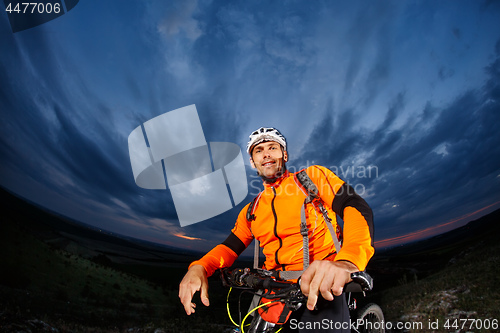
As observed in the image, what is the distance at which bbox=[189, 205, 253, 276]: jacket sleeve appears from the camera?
3059 mm

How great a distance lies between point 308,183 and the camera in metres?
2.79

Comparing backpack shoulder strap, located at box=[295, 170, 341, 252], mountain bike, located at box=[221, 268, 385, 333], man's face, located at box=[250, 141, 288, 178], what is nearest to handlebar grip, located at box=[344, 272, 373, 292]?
mountain bike, located at box=[221, 268, 385, 333]

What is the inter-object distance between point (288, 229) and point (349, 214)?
97 centimetres

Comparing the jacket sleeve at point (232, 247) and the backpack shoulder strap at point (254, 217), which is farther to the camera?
the backpack shoulder strap at point (254, 217)

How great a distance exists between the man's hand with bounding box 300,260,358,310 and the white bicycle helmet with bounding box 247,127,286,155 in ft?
8.21

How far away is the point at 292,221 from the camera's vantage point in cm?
286

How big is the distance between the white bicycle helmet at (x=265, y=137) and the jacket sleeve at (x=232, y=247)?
1.13 m

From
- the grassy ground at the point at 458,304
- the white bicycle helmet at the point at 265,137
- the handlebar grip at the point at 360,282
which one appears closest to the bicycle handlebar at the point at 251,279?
the handlebar grip at the point at 360,282

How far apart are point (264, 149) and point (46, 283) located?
19.9 m

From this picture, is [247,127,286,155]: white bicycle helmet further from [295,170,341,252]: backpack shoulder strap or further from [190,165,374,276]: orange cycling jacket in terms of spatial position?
[295,170,341,252]: backpack shoulder strap

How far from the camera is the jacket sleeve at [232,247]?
10.0ft

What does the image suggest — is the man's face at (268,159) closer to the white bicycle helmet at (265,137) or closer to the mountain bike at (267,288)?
the white bicycle helmet at (265,137)

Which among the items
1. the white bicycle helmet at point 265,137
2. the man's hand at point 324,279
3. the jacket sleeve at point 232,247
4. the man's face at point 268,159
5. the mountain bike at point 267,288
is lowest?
the mountain bike at point 267,288

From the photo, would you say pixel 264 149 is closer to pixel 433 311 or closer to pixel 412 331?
pixel 412 331
